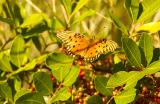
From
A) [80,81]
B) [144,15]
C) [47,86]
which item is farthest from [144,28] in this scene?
[47,86]

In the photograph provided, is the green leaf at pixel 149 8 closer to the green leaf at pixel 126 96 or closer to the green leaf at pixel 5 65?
the green leaf at pixel 126 96

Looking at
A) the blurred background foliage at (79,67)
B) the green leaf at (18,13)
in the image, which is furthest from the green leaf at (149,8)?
the green leaf at (18,13)

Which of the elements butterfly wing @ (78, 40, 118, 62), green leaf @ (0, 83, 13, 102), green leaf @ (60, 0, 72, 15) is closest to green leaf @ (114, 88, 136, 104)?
butterfly wing @ (78, 40, 118, 62)

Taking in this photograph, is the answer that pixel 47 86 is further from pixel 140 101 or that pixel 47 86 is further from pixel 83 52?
pixel 140 101

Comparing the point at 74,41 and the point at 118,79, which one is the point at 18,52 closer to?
the point at 74,41

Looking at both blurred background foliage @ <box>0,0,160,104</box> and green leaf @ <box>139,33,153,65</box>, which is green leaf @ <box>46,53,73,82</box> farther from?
green leaf @ <box>139,33,153,65</box>

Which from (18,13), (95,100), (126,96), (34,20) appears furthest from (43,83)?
(18,13)

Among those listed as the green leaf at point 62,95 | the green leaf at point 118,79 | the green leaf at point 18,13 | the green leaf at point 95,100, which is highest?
the green leaf at point 18,13
